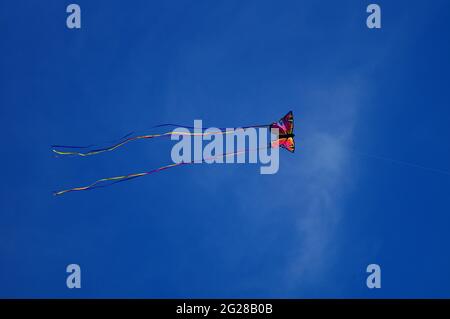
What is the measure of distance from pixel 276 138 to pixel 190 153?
2732 millimetres
